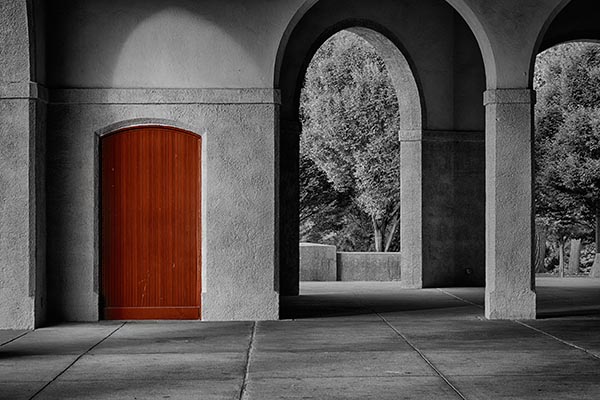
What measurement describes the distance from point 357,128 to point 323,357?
23468mm

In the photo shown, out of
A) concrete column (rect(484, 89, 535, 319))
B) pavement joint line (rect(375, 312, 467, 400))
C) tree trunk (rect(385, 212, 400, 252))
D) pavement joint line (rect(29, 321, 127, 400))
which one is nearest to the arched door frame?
pavement joint line (rect(29, 321, 127, 400))

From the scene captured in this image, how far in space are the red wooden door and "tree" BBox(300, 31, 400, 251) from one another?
63.0ft

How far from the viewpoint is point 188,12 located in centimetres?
1524

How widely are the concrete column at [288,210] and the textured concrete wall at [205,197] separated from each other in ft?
14.6

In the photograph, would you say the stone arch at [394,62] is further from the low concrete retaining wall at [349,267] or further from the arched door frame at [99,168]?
the arched door frame at [99,168]

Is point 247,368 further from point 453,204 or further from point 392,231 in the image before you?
point 392,231

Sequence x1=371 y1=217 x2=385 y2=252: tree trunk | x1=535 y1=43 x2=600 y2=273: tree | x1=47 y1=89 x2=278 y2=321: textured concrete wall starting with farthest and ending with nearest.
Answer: x1=371 y1=217 x2=385 y2=252: tree trunk → x1=535 y1=43 x2=600 y2=273: tree → x1=47 y1=89 x2=278 y2=321: textured concrete wall

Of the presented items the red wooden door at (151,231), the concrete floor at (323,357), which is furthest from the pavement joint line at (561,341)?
the red wooden door at (151,231)

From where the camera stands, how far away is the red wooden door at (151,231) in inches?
605

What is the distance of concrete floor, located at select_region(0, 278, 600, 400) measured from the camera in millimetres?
9359

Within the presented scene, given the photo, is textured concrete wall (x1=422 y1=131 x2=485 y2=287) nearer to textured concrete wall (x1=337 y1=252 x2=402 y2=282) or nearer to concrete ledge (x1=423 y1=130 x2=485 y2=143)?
concrete ledge (x1=423 y1=130 x2=485 y2=143)

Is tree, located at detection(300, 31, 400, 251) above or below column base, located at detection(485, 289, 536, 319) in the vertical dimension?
above

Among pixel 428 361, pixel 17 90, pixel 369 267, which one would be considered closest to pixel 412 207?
pixel 369 267

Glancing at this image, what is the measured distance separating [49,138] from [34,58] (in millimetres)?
1218
